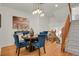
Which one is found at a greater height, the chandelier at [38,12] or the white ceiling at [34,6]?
the white ceiling at [34,6]

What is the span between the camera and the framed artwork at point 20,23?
89.9 inches

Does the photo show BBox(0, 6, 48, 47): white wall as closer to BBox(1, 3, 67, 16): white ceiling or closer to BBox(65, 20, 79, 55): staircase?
BBox(1, 3, 67, 16): white ceiling

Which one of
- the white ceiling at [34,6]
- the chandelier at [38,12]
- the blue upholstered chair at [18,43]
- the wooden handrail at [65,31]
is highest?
the white ceiling at [34,6]

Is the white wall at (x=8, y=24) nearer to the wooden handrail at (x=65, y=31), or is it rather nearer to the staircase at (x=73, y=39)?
the wooden handrail at (x=65, y=31)

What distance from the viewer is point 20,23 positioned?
231cm

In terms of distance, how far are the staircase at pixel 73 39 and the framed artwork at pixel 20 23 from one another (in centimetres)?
90

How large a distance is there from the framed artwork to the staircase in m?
0.90

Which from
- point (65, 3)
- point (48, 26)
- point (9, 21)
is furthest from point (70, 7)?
point (9, 21)

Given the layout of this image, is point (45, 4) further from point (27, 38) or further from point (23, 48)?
point (23, 48)

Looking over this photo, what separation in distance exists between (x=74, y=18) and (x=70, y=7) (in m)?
0.24

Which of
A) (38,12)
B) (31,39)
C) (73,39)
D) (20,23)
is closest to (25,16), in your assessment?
(20,23)

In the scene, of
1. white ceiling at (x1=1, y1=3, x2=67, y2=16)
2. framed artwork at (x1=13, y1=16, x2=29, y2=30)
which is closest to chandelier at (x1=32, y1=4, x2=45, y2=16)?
white ceiling at (x1=1, y1=3, x2=67, y2=16)

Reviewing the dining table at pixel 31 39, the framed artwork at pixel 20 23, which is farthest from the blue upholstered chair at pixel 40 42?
the framed artwork at pixel 20 23

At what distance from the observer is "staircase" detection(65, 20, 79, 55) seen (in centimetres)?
227
